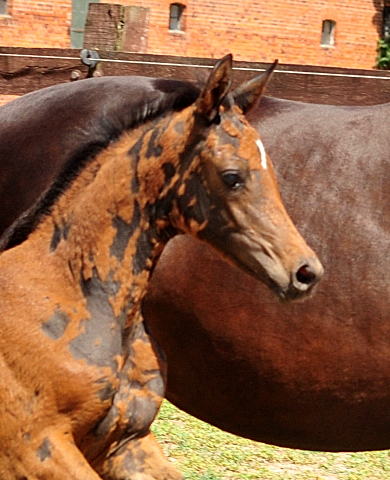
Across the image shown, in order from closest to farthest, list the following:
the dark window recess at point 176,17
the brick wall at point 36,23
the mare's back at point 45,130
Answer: the mare's back at point 45,130 → the brick wall at point 36,23 → the dark window recess at point 176,17

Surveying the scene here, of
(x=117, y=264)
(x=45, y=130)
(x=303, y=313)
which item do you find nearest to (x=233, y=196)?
(x=117, y=264)

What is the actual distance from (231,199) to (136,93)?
845 mm

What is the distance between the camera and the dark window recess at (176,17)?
19.1 meters

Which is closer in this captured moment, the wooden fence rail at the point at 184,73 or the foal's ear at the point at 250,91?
the foal's ear at the point at 250,91

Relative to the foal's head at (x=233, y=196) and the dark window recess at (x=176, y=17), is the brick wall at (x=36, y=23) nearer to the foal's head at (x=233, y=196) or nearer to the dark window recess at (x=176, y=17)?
the dark window recess at (x=176, y=17)

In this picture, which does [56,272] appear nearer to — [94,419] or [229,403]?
[94,419]

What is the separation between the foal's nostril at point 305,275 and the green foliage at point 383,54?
1934cm

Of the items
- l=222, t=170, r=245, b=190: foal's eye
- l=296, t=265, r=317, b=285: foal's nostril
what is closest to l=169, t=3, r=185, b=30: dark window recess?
l=222, t=170, r=245, b=190: foal's eye

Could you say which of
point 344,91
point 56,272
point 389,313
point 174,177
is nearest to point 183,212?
point 174,177

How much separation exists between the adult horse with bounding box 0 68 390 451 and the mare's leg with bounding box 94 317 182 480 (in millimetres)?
442

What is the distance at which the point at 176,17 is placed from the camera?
757 inches

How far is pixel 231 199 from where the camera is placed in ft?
Answer: 8.97

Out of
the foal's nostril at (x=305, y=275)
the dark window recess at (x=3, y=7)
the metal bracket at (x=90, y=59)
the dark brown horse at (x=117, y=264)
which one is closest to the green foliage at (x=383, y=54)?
the dark window recess at (x=3, y=7)

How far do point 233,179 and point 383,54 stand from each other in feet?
64.4
